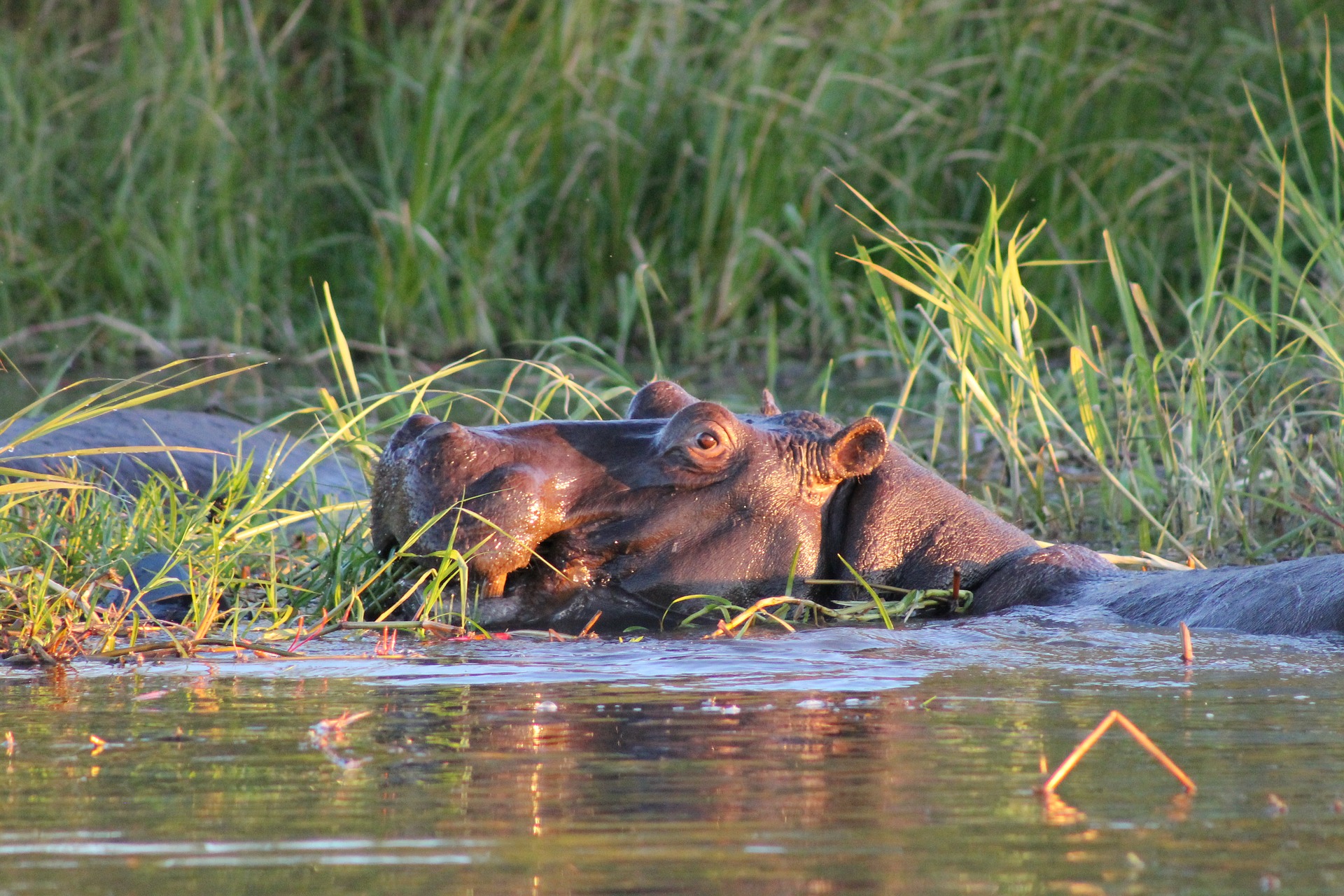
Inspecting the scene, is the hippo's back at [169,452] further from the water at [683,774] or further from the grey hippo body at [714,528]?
the water at [683,774]

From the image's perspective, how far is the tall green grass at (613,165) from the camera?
9.73 meters

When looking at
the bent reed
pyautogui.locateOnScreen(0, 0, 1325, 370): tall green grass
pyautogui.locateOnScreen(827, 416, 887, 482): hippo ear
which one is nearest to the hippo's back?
the bent reed

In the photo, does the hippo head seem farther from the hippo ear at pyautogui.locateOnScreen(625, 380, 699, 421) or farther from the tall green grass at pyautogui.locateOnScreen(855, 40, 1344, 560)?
the tall green grass at pyautogui.locateOnScreen(855, 40, 1344, 560)

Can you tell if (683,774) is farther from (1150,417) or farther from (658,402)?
(1150,417)

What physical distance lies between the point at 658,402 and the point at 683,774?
80.2 inches

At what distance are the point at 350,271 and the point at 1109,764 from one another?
8.30 metres

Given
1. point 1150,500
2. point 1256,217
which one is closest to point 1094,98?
point 1256,217

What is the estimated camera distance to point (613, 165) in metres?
9.91

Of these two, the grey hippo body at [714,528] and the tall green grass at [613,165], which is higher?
the tall green grass at [613,165]

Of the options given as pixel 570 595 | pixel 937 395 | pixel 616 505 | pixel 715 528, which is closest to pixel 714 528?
pixel 715 528

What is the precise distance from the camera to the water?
205cm

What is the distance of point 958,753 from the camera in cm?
269

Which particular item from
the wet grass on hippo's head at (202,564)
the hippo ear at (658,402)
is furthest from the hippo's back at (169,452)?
the hippo ear at (658,402)

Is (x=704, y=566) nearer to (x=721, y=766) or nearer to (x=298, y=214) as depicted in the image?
(x=721, y=766)
